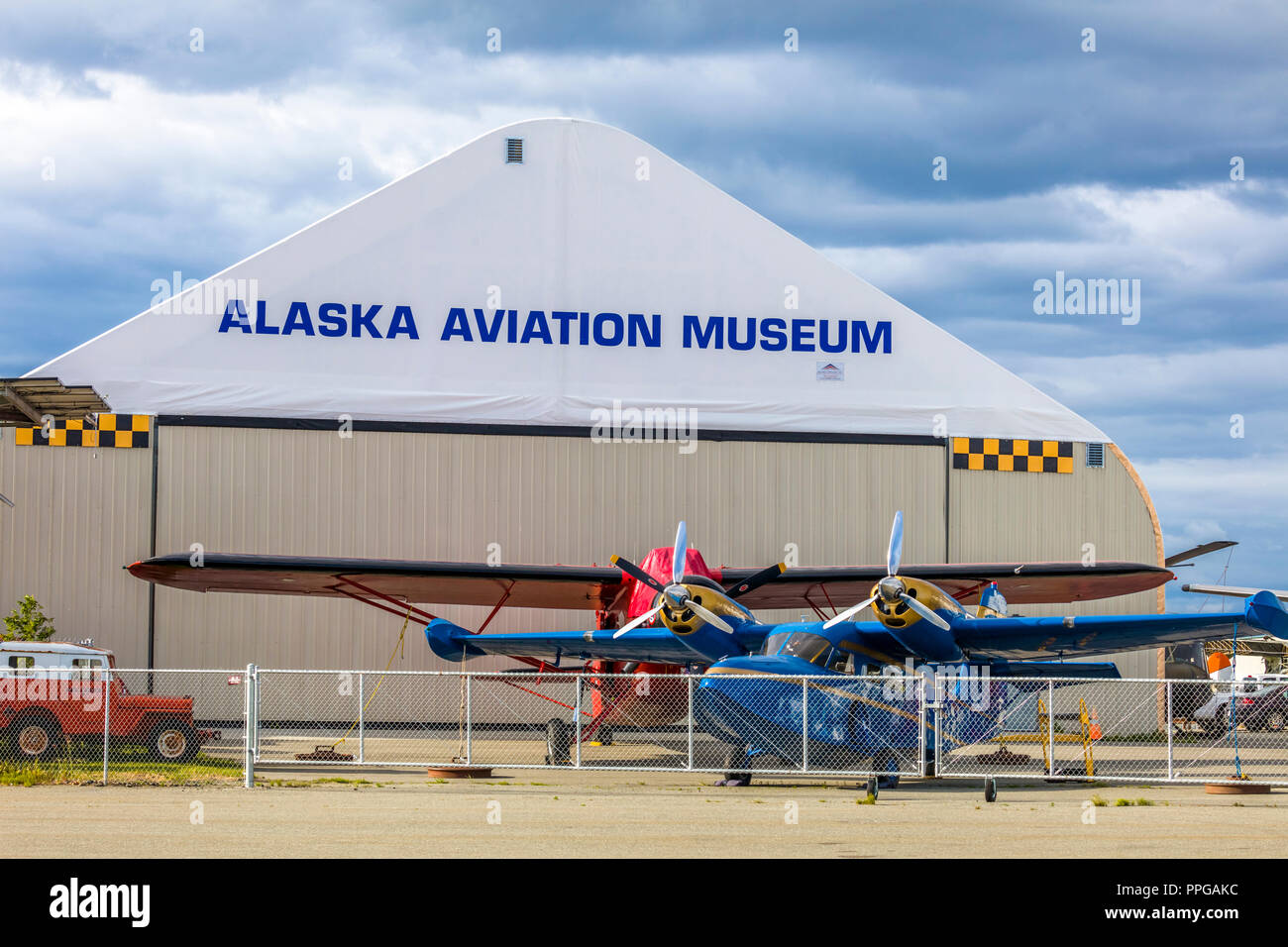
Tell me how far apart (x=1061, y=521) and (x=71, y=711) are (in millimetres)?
18879

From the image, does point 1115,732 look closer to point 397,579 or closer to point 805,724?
point 805,724

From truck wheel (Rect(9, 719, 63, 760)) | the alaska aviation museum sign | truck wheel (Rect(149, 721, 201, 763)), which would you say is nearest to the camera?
truck wheel (Rect(9, 719, 63, 760))

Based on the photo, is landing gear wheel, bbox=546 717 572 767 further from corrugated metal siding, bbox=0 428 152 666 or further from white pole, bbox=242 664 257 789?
corrugated metal siding, bbox=0 428 152 666

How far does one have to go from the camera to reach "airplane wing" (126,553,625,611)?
57.9ft

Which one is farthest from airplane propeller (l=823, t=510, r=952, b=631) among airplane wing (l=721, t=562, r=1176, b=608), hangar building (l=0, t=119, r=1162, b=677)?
hangar building (l=0, t=119, r=1162, b=677)

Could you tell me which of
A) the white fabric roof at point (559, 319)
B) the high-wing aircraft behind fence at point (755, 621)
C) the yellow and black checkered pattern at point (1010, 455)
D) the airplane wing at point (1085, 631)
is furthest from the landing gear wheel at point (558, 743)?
the yellow and black checkered pattern at point (1010, 455)

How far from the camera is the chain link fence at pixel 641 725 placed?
13.8 meters

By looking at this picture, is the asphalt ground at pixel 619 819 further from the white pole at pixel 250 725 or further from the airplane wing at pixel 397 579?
the airplane wing at pixel 397 579

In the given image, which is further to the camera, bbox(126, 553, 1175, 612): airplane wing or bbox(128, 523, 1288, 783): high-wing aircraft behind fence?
bbox(126, 553, 1175, 612): airplane wing

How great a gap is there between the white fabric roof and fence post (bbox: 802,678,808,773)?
12.0m

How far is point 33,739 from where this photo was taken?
624 inches

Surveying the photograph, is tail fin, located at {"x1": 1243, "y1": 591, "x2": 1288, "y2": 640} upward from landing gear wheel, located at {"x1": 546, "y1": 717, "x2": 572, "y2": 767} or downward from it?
upward

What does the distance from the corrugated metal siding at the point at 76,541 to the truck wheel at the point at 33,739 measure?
7091 mm

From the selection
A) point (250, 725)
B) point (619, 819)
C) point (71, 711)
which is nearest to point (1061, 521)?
point (619, 819)
